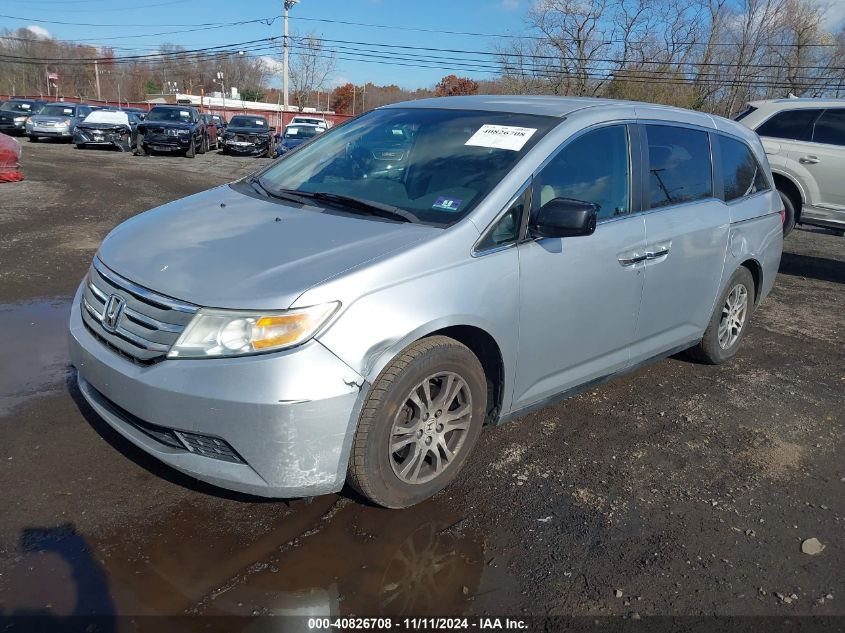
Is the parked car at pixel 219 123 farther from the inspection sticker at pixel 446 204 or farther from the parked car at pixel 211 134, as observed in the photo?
the inspection sticker at pixel 446 204

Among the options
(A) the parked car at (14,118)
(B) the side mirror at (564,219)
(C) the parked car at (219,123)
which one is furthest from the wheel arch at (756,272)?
(A) the parked car at (14,118)

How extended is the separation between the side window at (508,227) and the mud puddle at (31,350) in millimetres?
2736

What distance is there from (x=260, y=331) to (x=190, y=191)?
37.6 feet

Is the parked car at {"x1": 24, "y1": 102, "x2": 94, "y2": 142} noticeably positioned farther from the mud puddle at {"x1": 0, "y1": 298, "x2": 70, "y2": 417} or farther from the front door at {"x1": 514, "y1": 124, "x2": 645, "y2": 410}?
the front door at {"x1": 514, "y1": 124, "x2": 645, "y2": 410}

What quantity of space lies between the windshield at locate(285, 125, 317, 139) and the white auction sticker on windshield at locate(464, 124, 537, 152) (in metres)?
20.7

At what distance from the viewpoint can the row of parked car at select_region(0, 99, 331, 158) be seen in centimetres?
2181

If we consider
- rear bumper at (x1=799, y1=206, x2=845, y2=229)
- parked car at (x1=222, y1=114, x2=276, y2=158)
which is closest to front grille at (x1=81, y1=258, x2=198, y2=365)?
rear bumper at (x1=799, y1=206, x2=845, y2=229)

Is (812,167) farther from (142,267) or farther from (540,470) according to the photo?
(142,267)

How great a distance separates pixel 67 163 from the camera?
56.1 ft

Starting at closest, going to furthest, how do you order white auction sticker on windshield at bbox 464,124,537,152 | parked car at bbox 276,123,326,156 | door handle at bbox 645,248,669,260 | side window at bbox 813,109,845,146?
white auction sticker on windshield at bbox 464,124,537,152, door handle at bbox 645,248,669,260, side window at bbox 813,109,845,146, parked car at bbox 276,123,326,156

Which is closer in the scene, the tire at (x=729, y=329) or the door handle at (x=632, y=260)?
the door handle at (x=632, y=260)

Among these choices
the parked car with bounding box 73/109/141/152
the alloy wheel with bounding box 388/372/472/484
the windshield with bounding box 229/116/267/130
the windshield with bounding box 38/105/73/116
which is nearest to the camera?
the alloy wheel with bounding box 388/372/472/484

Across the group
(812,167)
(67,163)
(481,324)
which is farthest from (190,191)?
(481,324)

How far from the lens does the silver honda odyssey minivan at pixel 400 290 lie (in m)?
2.51
